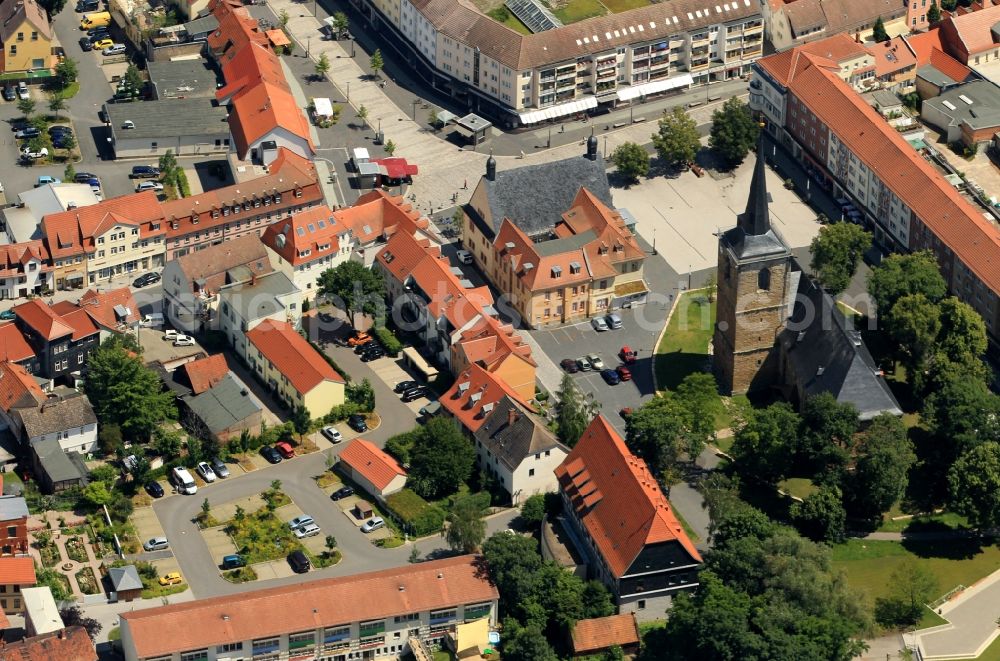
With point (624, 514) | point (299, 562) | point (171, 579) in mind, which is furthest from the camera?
point (299, 562)

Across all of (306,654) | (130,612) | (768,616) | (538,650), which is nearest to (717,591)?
(768,616)

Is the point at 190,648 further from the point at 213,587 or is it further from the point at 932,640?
the point at 932,640

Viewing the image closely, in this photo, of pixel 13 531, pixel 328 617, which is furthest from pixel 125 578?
pixel 328 617

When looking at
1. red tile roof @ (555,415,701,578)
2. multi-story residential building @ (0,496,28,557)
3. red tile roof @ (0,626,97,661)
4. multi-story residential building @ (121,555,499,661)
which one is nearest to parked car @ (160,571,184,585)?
multi-story residential building @ (121,555,499,661)

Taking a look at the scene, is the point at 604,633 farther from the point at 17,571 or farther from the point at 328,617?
the point at 17,571

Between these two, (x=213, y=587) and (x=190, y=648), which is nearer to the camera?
(x=190, y=648)

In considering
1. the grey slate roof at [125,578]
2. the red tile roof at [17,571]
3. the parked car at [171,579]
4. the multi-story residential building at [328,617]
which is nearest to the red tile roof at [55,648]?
the multi-story residential building at [328,617]
